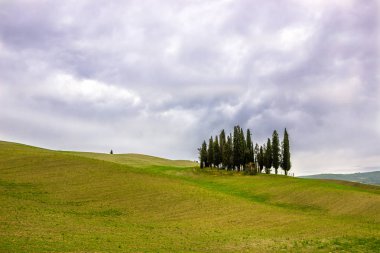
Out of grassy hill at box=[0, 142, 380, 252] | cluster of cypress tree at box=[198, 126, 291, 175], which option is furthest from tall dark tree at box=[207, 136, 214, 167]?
grassy hill at box=[0, 142, 380, 252]

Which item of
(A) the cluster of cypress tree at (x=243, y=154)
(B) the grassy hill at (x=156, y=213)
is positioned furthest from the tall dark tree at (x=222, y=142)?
(B) the grassy hill at (x=156, y=213)

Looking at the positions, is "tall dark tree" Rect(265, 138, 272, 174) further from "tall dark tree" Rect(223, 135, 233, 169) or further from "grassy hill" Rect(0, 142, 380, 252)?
"grassy hill" Rect(0, 142, 380, 252)

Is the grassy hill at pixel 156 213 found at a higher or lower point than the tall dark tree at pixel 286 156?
Result: lower

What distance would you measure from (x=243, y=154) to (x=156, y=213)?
7028 cm

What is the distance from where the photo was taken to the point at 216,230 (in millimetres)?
41750

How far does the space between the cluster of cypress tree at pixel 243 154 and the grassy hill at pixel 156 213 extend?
30.0 m

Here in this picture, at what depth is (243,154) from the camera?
382 ft

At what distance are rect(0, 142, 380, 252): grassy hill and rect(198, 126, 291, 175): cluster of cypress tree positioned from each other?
98.5ft

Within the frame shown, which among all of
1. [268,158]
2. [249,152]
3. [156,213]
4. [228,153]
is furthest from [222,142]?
[156,213]

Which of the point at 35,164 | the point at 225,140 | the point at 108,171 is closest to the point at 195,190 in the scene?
the point at 108,171

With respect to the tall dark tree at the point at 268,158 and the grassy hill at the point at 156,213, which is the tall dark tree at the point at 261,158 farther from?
the grassy hill at the point at 156,213

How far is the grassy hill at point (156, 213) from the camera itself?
33.8 meters

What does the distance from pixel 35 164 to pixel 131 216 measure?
31937mm

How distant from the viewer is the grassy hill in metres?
33.8
